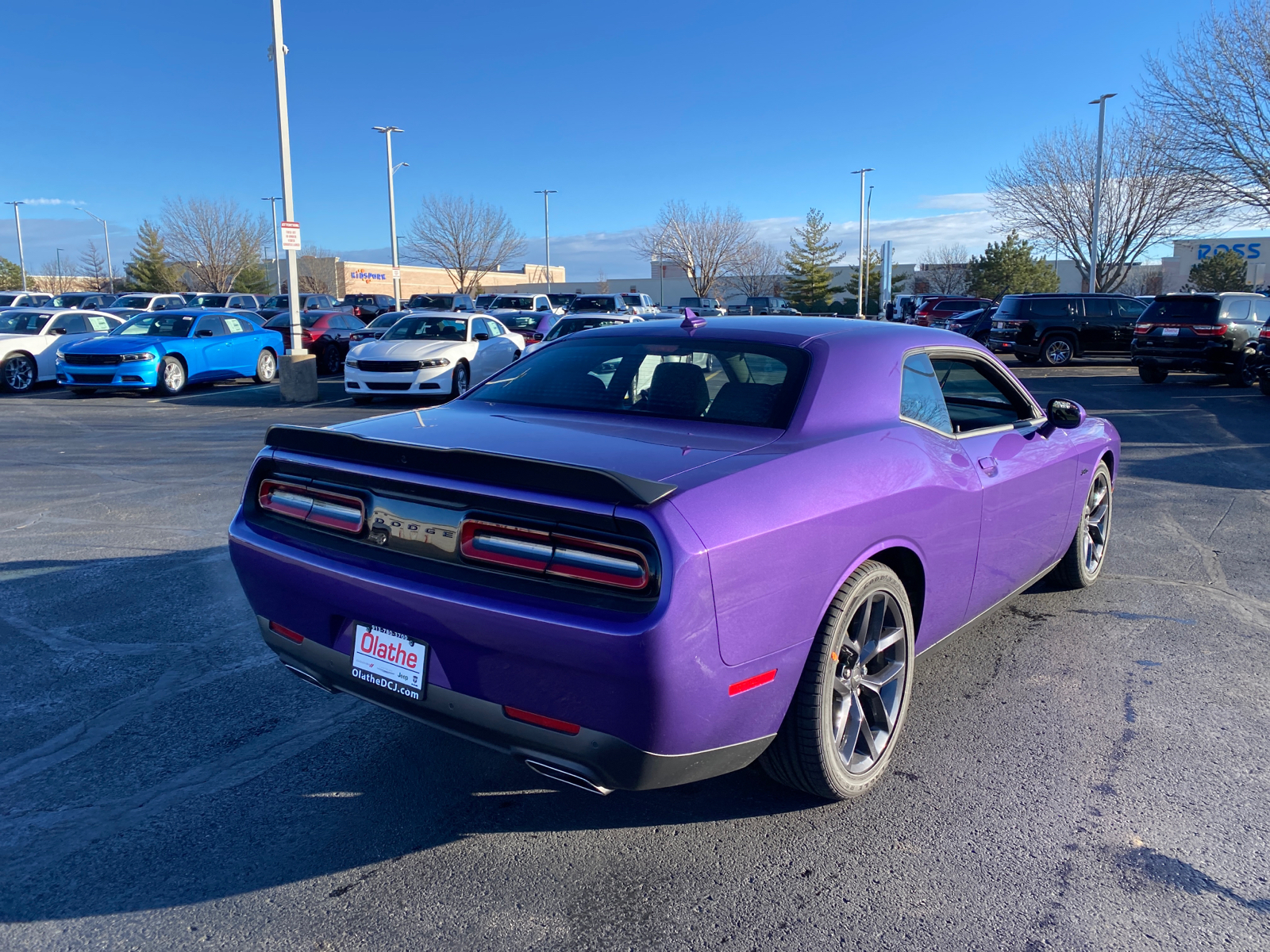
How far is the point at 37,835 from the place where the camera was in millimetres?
2852

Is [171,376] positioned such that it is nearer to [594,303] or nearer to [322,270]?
[594,303]

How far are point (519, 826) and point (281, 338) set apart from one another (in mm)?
18572

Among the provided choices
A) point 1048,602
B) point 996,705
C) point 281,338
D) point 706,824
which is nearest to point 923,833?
point 706,824

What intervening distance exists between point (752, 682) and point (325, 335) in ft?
67.5

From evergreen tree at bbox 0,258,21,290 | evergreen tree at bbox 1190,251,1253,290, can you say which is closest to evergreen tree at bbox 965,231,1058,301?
evergreen tree at bbox 1190,251,1253,290

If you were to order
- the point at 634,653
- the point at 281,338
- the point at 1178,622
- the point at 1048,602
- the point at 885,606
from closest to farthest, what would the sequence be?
the point at 634,653 → the point at 885,606 → the point at 1178,622 → the point at 1048,602 → the point at 281,338

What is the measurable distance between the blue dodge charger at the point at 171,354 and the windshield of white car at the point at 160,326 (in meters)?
0.02

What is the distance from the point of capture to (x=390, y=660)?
2705mm

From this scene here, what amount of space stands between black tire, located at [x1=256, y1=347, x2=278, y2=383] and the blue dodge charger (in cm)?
2

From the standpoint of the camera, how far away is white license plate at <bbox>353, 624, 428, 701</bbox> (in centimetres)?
264

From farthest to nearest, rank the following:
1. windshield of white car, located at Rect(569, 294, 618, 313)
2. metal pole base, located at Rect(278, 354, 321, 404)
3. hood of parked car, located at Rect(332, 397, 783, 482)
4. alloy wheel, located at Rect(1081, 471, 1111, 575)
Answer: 1. windshield of white car, located at Rect(569, 294, 618, 313)
2. metal pole base, located at Rect(278, 354, 321, 404)
3. alloy wheel, located at Rect(1081, 471, 1111, 575)
4. hood of parked car, located at Rect(332, 397, 783, 482)

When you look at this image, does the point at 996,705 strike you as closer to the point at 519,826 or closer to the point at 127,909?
the point at 519,826

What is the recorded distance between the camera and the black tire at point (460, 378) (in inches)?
603

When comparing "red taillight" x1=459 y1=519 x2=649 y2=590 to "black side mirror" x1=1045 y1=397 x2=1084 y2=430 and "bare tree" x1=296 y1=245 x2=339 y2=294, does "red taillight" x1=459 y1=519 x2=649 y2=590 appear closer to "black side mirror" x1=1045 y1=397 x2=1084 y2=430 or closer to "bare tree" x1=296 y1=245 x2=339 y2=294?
"black side mirror" x1=1045 y1=397 x2=1084 y2=430
